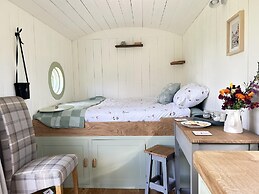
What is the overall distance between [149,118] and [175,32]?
2316 millimetres

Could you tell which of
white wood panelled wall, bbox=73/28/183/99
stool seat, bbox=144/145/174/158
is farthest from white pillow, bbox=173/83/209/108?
white wood panelled wall, bbox=73/28/183/99

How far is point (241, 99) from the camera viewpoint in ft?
4.65

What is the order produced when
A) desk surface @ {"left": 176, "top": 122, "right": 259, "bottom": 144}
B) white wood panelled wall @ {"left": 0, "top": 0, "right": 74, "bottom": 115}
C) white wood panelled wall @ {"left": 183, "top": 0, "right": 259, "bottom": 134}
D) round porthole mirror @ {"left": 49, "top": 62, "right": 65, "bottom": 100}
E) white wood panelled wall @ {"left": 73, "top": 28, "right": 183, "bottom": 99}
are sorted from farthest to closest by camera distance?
white wood panelled wall @ {"left": 73, "top": 28, "right": 183, "bottom": 99}, round porthole mirror @ {"left": 49, "top": 62, "right": 65, "bottom": 100}, white wood panelled wall @ {"left": 0, "top": 0, "right": 74, "bottom": 115}, white wood panelled wall @ {"left": 183, "top": 0, "right": 259, "bottom": 134}, desk surface @ {"left": 176, "top": 122, "right": 259, "bottom": 144}

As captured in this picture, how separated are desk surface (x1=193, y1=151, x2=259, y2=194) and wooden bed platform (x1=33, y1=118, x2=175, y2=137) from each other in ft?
5.30

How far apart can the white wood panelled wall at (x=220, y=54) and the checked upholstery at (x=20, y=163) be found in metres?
1.55

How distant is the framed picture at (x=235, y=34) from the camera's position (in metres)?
1.60

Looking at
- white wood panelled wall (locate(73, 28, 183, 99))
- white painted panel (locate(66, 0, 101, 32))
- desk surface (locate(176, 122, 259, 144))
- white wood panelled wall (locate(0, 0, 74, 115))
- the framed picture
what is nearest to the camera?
desk surface (locate(176, 122, 259, 144))

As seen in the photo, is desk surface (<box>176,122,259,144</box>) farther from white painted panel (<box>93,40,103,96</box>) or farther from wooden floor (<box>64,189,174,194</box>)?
white painted panel (<box>93,40,103,96</box>)


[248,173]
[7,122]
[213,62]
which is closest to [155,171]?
[213,62]

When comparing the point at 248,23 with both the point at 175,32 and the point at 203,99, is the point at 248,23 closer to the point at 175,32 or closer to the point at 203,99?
the point at 203,99

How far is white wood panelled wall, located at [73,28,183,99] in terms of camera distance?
425 centimetres

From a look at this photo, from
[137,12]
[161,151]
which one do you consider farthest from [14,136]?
[137,12]

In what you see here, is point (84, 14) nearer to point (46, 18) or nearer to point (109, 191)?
point (46, 18)

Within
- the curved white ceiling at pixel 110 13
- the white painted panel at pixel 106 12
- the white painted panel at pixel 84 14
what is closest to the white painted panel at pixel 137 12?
the curved white ceiling at pixel 110 13
